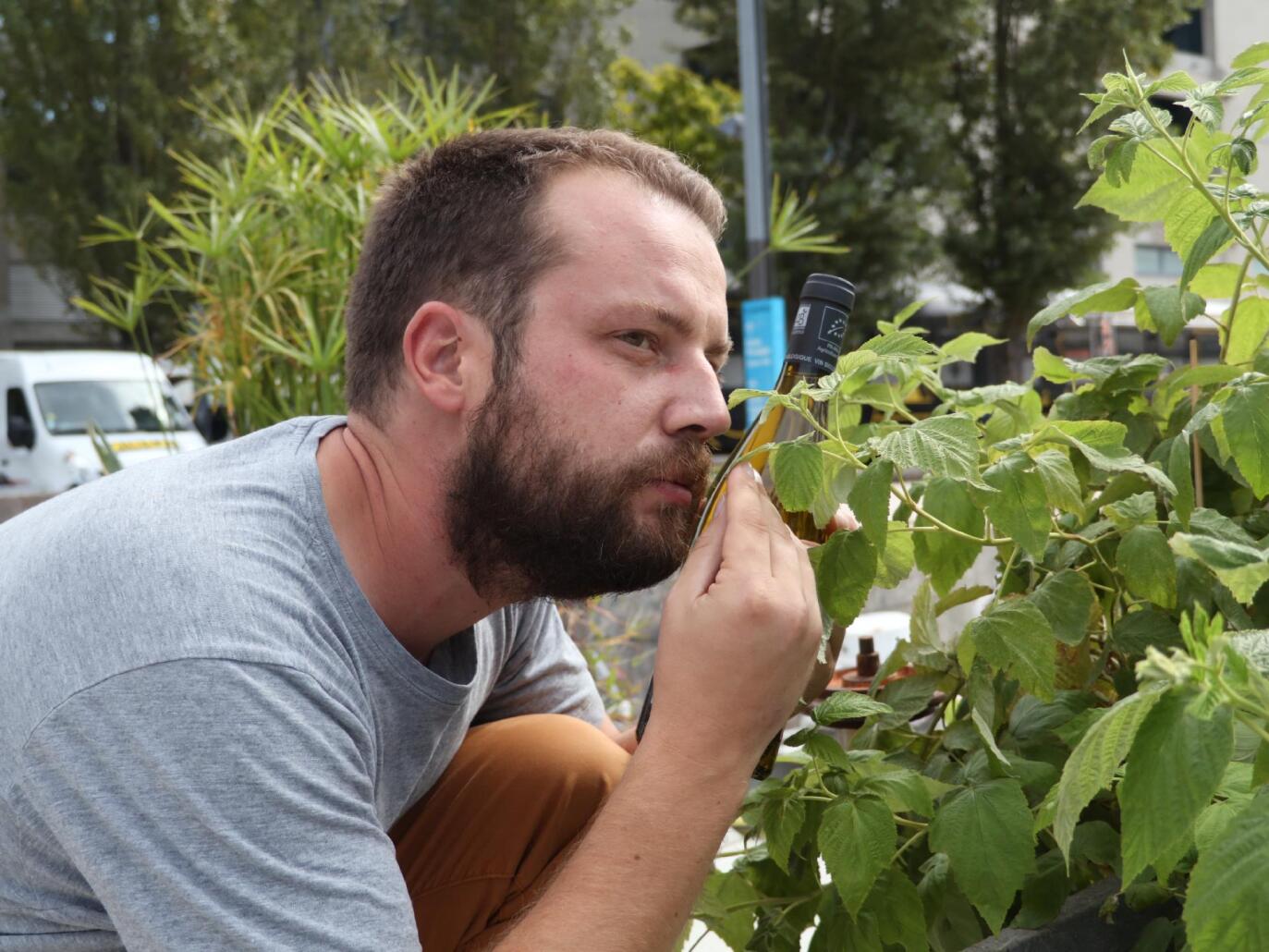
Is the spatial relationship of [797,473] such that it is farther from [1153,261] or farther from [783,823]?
[1153,261]

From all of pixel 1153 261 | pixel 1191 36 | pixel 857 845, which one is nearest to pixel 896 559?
pixel 857 845

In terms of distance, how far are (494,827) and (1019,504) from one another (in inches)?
41.2

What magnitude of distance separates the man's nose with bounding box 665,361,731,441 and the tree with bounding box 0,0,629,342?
18748 mm

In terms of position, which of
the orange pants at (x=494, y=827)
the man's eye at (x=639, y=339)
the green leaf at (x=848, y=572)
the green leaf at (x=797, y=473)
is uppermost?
the man's eye at (x=639, y=339)

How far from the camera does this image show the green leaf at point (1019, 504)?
1288 mm

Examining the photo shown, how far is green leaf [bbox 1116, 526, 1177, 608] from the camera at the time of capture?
1.31 m

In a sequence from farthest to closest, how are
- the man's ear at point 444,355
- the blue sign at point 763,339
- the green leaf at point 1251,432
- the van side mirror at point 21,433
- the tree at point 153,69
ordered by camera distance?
the tree at point 153,69, the van side mirror at point 21,433, the blue sign at point 763,339, the man's ear at point 444,355, the green leaf at point 1251,432

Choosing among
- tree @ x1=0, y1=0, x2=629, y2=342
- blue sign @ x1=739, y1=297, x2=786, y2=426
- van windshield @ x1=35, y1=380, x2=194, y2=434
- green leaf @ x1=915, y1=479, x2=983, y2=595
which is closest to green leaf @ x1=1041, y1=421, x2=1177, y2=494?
green leaf @ x1=915, y1=479, x2=983, y2=595

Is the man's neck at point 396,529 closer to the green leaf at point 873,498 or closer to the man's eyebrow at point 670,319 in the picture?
the man's eyebrow at point 670,319

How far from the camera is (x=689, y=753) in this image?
1.42 metres

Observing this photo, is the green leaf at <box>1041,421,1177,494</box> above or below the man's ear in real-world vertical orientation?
below

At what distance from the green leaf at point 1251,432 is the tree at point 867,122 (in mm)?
18357

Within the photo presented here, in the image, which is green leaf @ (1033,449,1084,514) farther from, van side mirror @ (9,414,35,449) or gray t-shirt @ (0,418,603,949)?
van side mirror @ (9,414,35,449)

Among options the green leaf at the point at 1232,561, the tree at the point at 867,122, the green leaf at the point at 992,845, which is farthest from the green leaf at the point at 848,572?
the tree at the point at 867,122
